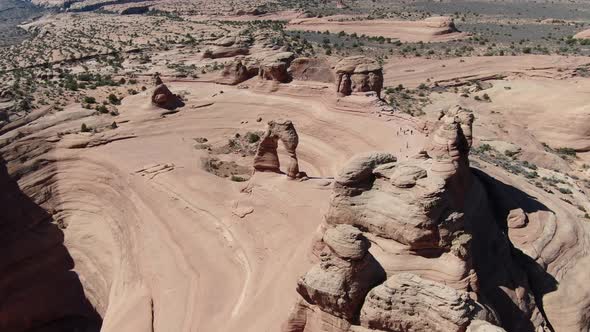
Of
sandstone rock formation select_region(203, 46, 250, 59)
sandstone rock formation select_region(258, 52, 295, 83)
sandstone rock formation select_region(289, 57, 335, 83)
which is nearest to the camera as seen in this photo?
sandstone rock formation select_region(258, 52, 295, 83)

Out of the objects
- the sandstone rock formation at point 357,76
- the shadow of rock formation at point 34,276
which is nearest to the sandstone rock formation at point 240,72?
the sandstone rock formation at point 357,76

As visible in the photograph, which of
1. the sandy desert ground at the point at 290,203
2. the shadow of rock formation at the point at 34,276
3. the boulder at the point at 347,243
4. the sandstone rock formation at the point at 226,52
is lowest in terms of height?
the shadow of rock formation at the point at 34,276

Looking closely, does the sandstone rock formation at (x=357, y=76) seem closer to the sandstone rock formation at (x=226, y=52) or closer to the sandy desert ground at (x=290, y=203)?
the sandy desert ground at (x=290, y=203)

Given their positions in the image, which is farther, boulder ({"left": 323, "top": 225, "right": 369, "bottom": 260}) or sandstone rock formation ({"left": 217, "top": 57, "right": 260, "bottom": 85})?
sandstone rock formation ({"left": 217, "top": 57, "right": 260, "bottom": 85})

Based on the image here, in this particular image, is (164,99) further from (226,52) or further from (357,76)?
(226,52)

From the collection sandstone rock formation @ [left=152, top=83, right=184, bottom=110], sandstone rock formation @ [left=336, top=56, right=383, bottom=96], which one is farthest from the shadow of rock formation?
sandstone rock formation @ [left=336, top=56, right=383, bottom=96]

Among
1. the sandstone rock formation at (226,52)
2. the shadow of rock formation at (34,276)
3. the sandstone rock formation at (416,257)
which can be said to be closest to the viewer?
the sandstone rock formation at (416,257)

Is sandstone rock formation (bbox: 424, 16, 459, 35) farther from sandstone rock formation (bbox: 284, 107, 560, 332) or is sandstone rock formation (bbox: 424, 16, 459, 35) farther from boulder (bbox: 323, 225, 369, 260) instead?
boulder (bbox: 323, 225, 369, 260)
